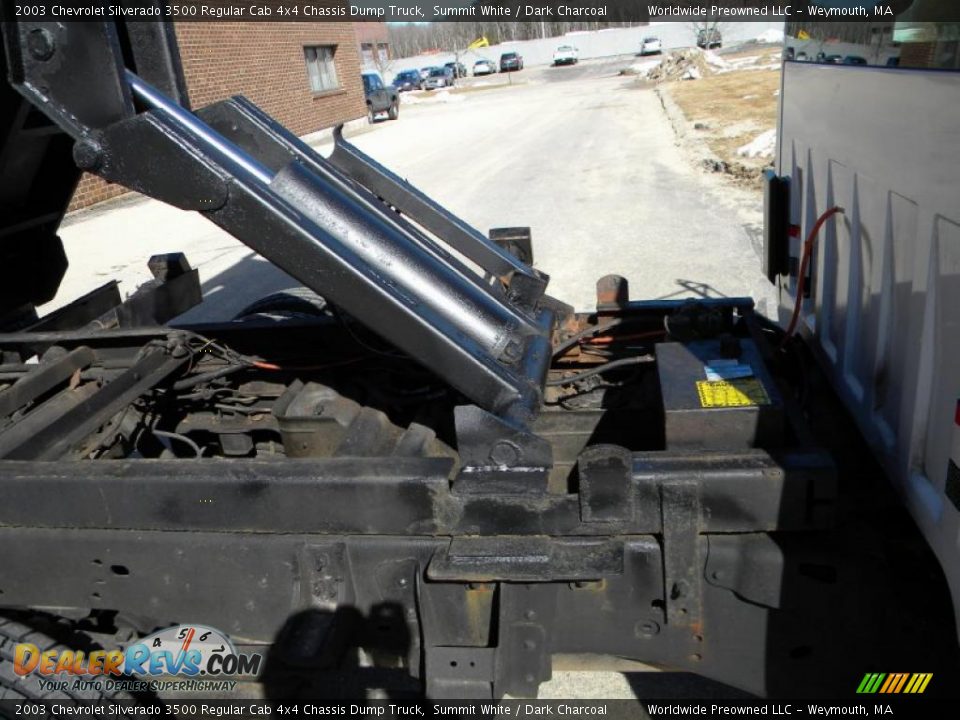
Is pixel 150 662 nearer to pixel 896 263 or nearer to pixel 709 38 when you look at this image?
pixel 896 263

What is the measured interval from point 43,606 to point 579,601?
1675mm

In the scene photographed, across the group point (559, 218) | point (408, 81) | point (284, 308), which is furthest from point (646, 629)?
point (408, 81)

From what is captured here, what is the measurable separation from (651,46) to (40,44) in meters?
63.6

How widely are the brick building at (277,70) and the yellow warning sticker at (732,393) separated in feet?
48.9

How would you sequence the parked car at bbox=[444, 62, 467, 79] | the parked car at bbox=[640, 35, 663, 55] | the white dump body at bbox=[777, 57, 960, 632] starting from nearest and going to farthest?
the white dump body at bbox=[777, 57, 960, 632] → the parked car at bbox=[444, 62, 467, 79] → the parked car at bbox=[640, 35, 663, 55]

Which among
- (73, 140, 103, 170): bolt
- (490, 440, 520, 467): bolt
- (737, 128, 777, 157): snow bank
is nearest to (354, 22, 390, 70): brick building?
(737, 128, 777, 157): snow bank

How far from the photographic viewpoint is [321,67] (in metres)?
25.4

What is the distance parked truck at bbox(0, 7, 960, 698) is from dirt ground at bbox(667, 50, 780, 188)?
276 inches

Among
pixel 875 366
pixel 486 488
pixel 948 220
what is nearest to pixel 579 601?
pixel 486 488

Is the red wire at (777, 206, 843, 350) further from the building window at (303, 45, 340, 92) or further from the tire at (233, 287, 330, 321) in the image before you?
the building window at (303, 45, 340, 92)

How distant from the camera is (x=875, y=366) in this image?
2225 mm

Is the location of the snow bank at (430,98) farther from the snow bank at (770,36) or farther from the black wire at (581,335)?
the black wire at (581,335)

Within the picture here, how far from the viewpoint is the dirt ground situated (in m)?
12.3

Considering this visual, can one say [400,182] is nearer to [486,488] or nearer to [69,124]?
[69,124]
